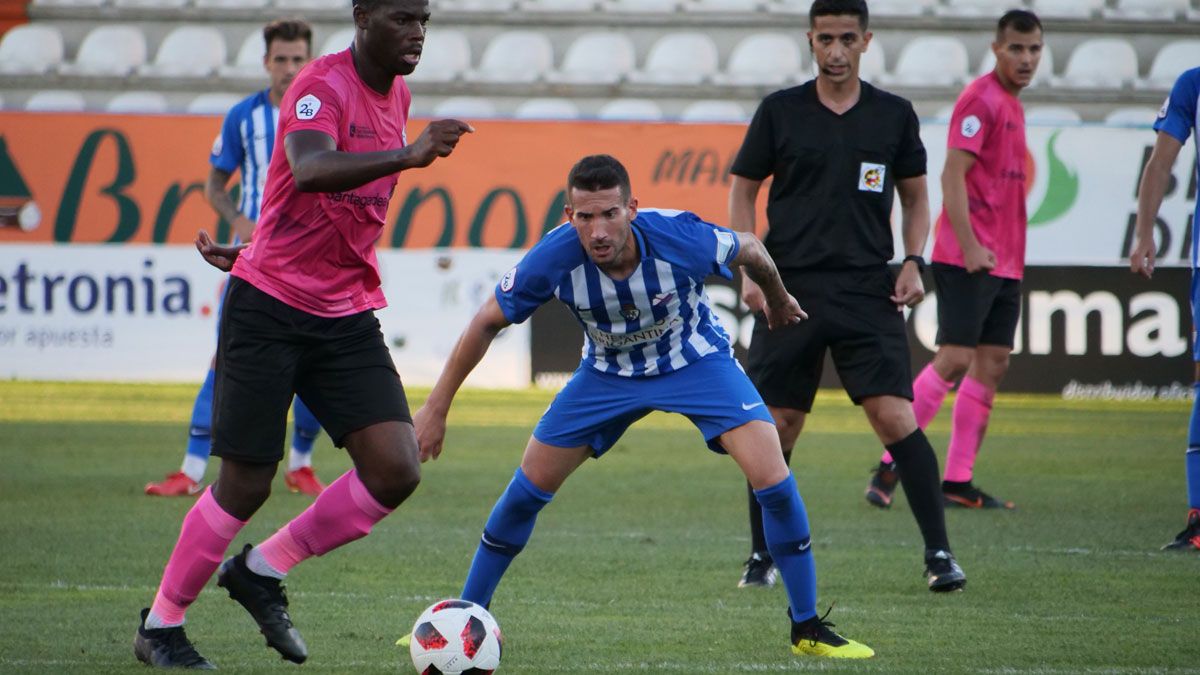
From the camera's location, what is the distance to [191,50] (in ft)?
62.8

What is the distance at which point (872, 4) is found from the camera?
62.1ft

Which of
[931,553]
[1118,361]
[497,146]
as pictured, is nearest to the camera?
[931,553]

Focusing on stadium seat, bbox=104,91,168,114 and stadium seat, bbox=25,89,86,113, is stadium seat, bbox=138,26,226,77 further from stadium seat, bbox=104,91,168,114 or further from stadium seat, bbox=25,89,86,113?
stadium seat, bbox=25,89,86,113

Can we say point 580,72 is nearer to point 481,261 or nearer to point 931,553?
point 481,261

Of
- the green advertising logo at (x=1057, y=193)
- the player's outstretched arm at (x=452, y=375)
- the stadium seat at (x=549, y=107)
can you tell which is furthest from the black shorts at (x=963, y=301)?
the stadium seat at (x=549, y=107)

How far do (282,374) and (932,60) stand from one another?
1471 centimetres

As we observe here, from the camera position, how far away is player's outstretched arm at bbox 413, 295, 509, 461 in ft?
16.0

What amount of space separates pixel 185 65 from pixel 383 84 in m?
14.9

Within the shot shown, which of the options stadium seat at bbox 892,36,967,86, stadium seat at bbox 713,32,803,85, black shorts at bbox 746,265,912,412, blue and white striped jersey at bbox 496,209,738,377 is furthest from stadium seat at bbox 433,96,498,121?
blue and white striped jersey at bbox 496,209,738,377

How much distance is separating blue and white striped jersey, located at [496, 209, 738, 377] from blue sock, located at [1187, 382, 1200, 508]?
2980 millimetres

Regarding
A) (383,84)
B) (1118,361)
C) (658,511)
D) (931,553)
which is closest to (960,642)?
(931,553)

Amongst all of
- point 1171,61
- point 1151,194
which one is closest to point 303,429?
point 1151,194

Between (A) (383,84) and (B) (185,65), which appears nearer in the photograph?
(A) (383,84)

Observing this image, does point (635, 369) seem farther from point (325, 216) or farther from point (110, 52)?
point (110, 52)
